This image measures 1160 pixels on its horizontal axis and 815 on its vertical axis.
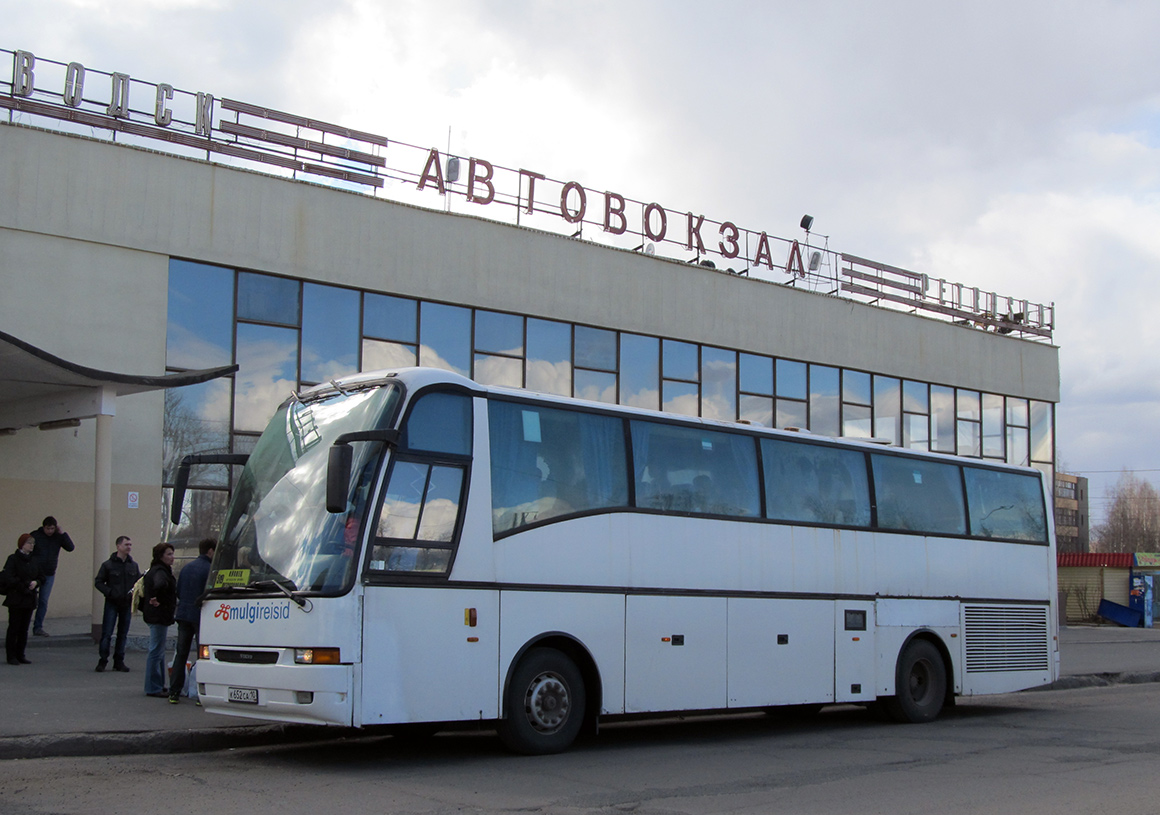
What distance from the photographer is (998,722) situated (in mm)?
13828

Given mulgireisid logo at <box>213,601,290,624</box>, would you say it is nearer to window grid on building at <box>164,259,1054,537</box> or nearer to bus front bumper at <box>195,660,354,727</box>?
bus front bumper at <box>195,660,354,727</box>

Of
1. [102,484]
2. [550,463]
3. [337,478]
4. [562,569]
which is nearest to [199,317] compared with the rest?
[102,484]

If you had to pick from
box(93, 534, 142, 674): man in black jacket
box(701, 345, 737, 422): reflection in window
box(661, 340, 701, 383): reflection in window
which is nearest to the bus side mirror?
box(93, 534, 142, 674): man in black jacket

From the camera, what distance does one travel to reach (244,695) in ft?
29.6

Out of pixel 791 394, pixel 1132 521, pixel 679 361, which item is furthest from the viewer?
pixel 1132 521

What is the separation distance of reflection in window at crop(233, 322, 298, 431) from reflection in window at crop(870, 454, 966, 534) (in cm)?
1225

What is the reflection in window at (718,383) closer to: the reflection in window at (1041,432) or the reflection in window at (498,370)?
the reflection in window at (498,370)

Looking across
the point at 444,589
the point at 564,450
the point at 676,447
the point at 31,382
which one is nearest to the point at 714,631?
the point at 676,447

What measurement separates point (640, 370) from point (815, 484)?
46.1ft

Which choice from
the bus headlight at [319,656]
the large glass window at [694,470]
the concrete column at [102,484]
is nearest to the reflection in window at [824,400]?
the large glass window at [694,470]

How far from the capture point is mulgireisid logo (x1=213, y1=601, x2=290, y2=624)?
8.84m

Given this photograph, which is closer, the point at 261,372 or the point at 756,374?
the point at 261,372

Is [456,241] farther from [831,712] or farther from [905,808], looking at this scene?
[905,808]

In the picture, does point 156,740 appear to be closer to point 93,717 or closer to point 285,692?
point 93,717
